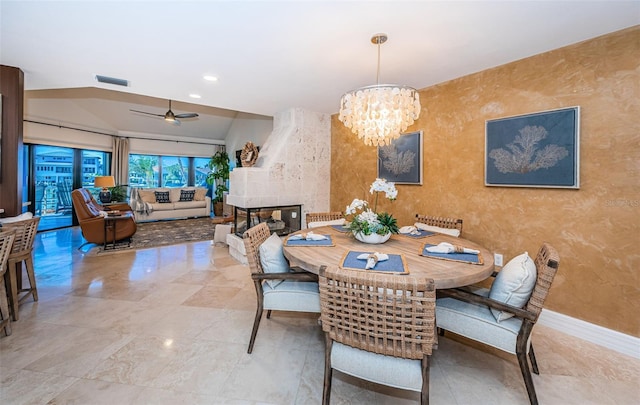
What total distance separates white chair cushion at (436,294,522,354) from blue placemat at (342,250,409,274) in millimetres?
391

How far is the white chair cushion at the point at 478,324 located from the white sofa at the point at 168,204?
757cm

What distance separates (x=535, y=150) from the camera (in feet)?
7.98

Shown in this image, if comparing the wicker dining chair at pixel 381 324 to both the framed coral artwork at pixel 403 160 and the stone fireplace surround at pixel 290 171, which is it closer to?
the framed coral artwork at pixel 403 160

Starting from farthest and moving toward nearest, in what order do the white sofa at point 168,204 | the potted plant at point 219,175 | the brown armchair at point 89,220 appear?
the potted plant at point 219,175
the white sofa at point 168,204
the brown armchair at point 89,220

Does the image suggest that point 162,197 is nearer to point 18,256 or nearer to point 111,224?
point 111,224

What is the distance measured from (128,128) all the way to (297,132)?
6.02 metres

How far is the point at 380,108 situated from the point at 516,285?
1550mm

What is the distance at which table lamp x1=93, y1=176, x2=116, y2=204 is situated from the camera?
6266mm

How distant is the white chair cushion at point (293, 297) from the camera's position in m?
1.97

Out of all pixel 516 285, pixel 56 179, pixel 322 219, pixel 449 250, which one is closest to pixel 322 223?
pixel 322 219

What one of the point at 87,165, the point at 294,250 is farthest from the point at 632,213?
the point at 87,165

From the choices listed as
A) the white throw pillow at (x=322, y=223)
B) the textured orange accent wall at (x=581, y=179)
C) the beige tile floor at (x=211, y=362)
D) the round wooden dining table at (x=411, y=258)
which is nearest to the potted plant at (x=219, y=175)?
the beige tile floor at (x=211, y=362)

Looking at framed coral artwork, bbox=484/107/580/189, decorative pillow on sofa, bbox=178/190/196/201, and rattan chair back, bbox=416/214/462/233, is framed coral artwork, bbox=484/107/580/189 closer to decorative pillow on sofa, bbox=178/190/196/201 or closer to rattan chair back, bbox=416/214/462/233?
rattan chair back, bbox=416/214/462/233

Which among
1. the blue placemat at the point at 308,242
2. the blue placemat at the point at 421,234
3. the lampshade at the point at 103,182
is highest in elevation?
the lampshade at the point at 103,182
